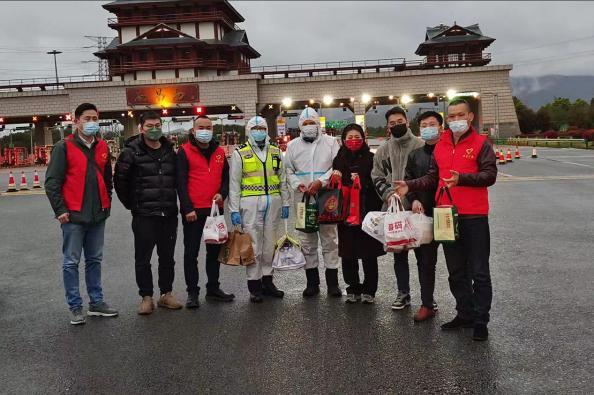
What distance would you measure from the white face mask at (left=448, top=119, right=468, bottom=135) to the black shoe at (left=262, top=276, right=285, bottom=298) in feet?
8.68

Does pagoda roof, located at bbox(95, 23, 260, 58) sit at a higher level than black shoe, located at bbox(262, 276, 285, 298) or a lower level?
higher

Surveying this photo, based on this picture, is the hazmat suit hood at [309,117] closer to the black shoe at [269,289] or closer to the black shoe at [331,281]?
the black shoe at [331,281]

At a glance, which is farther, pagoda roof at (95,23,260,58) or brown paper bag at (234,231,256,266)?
pagoda roof at (95,23,260,58)

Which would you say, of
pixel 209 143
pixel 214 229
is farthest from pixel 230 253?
pixel 209 143

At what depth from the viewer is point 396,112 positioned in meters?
5.28

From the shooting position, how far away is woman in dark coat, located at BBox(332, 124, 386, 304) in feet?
18.3

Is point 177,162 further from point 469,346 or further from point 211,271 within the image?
point 469,346

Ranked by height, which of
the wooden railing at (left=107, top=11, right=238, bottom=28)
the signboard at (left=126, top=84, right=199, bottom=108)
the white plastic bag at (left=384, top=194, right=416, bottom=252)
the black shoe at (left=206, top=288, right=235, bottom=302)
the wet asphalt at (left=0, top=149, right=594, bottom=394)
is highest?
the wooden railing at (left=107, top=11, right=238, bottom=28)

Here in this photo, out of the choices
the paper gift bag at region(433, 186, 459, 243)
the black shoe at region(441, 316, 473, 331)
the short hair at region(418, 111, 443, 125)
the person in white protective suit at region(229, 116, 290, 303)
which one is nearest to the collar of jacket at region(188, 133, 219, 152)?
the person in white protective suit at region(229, 116, 290, 303)

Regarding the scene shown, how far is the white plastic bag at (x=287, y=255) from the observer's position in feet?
19.3

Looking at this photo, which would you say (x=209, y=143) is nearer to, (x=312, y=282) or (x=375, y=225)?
(x=312, y=282)

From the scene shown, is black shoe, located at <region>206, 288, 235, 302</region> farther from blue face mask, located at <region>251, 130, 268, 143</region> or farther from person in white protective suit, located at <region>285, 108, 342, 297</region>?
blue face mask, located at <region>251, 130, 268, 143</region>

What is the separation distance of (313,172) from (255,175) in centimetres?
64

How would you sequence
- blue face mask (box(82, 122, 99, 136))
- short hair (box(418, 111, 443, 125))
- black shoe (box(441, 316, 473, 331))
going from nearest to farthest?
black shoe (box(441, 316, 473, 331)) < short hair (box(418, 111, 443, 125)) < blue face mask (box(82, 122, 99, 136))
